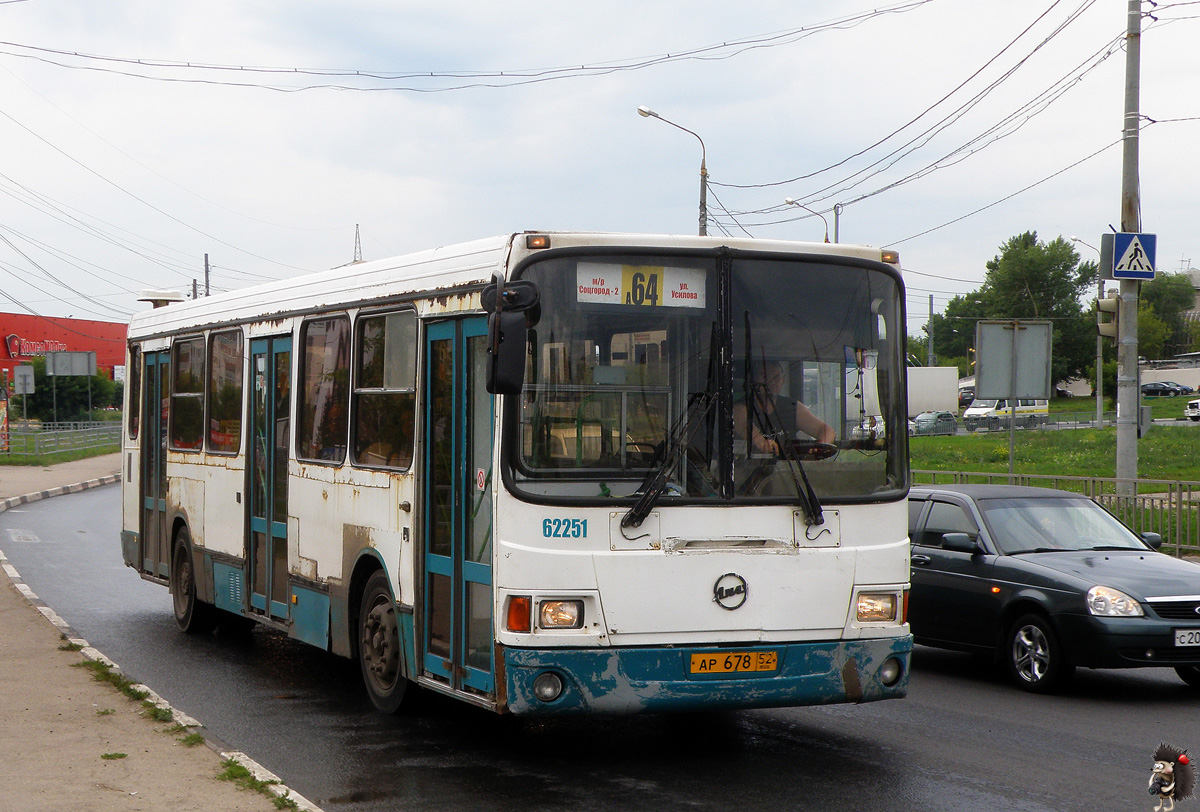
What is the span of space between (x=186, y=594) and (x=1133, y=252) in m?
11.6

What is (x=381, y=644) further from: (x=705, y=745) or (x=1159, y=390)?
(x=1159, y=390)

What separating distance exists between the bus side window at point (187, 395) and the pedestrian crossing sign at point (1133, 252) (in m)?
10.9

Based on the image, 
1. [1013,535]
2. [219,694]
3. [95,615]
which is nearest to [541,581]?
[219,694]

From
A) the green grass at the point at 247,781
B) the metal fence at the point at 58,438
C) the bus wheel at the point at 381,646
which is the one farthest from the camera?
the metal fence at the point at 58,438

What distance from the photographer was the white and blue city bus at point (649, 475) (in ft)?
21.3

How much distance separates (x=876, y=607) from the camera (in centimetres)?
697

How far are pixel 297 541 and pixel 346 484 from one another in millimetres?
1062

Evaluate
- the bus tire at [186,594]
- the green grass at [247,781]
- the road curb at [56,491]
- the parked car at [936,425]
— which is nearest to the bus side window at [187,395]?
the bus tire at [186,594]

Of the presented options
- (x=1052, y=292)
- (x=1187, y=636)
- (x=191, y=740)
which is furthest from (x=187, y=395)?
(x=1052, y=292)

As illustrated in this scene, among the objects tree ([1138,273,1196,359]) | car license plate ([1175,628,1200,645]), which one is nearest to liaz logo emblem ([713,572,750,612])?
car license plate ([1175,628,1200,645])

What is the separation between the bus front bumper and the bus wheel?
1.67 metres

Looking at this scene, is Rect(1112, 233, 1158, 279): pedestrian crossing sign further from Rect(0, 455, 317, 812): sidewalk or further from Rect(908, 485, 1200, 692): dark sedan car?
Rect(0, 455, 317, 812): sidewalk

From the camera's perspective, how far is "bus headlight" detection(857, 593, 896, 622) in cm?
693

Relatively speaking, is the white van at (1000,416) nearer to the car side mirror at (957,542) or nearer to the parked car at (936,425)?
the parked car at (936,425)
